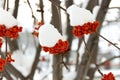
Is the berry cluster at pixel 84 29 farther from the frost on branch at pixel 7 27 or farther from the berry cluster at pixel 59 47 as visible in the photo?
the frost on branch at pixel 7 27

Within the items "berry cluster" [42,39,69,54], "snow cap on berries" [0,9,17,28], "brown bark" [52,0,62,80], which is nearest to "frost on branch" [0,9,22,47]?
"snow cap on berries" [0,9,17,28]

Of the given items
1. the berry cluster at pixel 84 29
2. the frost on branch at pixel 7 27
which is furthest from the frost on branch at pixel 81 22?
the frost on branch at pixel 7 27

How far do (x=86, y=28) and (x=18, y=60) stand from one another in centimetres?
157

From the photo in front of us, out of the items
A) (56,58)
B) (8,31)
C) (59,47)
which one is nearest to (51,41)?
(59,47)

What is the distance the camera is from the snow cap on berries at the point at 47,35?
3.36 feet

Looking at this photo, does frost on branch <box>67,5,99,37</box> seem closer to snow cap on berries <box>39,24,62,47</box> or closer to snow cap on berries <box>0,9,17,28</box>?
snow cap on berries <box>39,24,62,47</box>

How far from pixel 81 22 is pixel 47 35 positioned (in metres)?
0.13

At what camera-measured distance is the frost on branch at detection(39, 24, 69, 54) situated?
100 centimetres

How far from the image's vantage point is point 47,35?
3.52 ft

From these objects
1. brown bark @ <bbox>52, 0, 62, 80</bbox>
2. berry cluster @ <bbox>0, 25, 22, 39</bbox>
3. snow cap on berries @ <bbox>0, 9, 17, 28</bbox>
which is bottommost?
brown bark @ <bbox>52, 0, 62, 80</bbox>

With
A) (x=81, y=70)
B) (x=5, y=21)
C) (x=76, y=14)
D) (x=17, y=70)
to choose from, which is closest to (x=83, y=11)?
(x=76, y=14)

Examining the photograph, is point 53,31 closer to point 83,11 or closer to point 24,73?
point 83,11

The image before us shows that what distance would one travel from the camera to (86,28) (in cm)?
100

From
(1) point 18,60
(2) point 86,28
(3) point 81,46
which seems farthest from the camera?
(1) point 18,60
